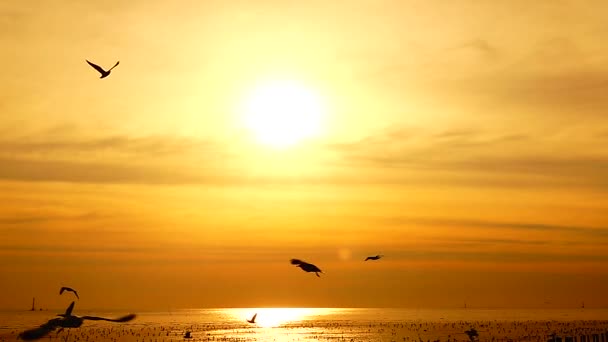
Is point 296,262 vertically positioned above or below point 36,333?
Answer: above

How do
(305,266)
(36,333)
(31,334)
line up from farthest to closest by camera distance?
(305,266) → (36,333) → (31,334)

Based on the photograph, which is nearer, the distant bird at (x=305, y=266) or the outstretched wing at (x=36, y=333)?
the outstretched wing at (x=36, y=333)

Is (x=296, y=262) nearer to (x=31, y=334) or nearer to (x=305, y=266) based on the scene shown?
(x=305, y=266)

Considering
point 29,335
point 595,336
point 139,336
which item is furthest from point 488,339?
point 29,335

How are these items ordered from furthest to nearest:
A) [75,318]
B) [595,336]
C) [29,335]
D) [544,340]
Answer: [544,340]
[595,336]
[75,318]
[29,335]

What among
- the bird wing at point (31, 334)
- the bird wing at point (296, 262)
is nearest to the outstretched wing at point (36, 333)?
the bird wing at point (31, 334)

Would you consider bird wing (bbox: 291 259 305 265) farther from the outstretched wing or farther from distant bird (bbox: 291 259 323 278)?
the outstretched wing

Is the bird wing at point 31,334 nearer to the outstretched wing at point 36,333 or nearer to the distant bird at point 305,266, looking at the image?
the outstretched wing at point 36,333

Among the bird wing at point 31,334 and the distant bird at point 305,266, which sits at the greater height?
the distant bird at point 305,266

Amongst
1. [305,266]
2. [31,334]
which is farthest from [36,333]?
[305,266]

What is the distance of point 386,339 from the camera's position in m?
132

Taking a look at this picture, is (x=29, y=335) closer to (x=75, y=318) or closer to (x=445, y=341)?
(x=75, y=318)

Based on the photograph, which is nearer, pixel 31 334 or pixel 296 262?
pixel 31 334

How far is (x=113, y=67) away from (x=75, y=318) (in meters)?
8.56
